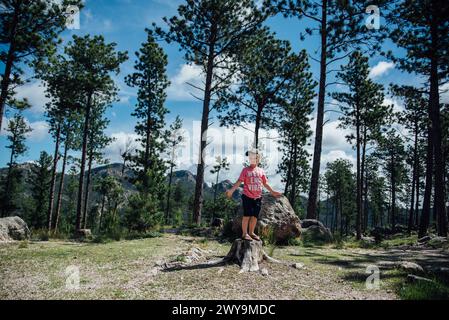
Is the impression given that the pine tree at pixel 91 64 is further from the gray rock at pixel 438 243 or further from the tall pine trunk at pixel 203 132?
the gray rock at pixel 438 243

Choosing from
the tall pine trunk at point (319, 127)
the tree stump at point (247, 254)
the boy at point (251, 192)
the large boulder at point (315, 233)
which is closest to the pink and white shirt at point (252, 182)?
the boy at point (251, 192)

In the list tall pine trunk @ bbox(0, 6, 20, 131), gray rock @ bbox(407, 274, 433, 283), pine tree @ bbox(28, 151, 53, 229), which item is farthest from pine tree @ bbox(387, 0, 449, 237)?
pine tree @ bbox(28, 151, 53, 229)

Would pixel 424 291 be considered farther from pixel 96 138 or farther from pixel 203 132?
pixel 96 138

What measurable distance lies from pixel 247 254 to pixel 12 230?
11117 millimetres

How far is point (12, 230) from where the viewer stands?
11.6 meters

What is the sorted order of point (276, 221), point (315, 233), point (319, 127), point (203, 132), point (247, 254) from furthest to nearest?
point (203, 132) < point (319, 127) < point (315, 233) < point (276, 221) < point (247, 254)

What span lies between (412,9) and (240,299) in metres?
16.3

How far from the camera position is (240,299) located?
4.03 metres

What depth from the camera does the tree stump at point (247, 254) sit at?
5.55 m

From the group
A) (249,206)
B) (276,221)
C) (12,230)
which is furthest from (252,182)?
(12,230)

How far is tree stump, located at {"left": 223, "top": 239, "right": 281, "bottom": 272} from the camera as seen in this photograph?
18.2 ft

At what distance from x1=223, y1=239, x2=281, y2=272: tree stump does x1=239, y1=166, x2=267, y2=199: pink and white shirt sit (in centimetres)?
101

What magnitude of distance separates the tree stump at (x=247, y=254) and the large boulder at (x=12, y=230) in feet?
33.2
